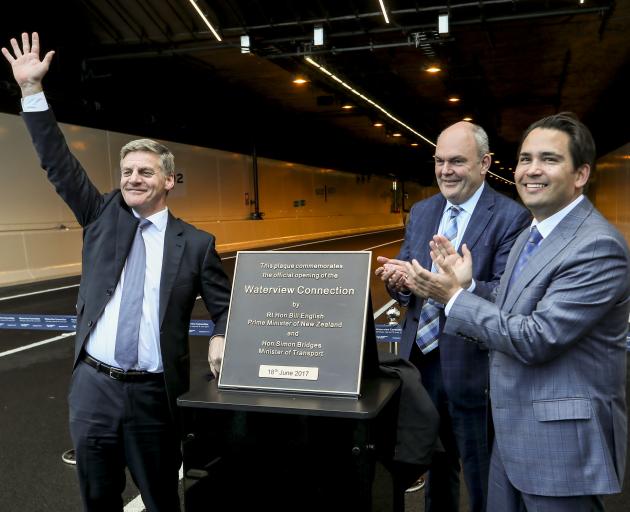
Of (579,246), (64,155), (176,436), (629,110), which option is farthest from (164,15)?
(629,110)

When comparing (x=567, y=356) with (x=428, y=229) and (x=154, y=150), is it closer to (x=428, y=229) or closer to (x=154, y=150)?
(x=428, y=229)

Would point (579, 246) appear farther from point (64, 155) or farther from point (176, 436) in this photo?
point (64, 155)

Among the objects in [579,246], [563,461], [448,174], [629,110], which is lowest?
[563,461]

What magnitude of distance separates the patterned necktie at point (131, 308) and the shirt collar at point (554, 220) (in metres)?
1.81

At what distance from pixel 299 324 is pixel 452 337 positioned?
973 millimetres

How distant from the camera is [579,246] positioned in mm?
2086

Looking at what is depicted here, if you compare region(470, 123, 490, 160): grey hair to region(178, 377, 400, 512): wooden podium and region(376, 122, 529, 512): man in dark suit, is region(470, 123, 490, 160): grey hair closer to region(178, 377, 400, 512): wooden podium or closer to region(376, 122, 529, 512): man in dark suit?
region(376, 122, 529, 512): man in dark suit

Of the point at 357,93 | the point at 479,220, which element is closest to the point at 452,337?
the point at 479,220

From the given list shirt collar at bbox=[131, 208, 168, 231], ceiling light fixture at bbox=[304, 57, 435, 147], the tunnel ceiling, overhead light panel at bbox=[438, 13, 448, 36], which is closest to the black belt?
shirt collar at bbox=[131, 208, 168, 231]

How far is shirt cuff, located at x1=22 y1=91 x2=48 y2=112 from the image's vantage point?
9.35ft

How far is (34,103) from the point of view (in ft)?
9.36

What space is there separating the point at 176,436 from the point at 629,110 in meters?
21.8

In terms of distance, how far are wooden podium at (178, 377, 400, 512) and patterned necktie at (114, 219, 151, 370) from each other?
0.56 meters

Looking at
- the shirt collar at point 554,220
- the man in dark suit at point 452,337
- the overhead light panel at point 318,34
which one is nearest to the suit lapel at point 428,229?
the man in dark suit at point 452,337
